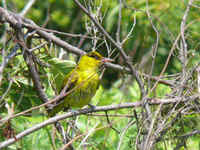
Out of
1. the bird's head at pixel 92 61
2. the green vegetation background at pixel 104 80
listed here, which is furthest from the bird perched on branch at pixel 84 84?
the green vegetation background at pixel 104 80

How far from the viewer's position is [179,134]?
3.33 m

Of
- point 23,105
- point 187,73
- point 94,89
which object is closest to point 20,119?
point 23,105

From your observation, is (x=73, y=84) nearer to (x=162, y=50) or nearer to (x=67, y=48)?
(x=67, y=48)

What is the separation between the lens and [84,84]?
4.91m

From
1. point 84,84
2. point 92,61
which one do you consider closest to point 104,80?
point 92,61

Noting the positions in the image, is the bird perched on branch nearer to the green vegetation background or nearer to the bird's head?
the bird's head

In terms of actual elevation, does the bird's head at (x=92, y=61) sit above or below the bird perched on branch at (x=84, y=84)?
above

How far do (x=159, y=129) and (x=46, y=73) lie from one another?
1628mm

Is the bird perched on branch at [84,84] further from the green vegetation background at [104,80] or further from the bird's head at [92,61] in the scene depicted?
the green vegetation background at [104,80]

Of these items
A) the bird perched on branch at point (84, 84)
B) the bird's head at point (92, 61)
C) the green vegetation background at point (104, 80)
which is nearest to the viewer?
the green vegetation background at point (104, 80)

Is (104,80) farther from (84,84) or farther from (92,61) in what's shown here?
(84,84)

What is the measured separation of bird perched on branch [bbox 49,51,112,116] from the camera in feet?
16.0

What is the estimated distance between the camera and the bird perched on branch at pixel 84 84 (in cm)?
488

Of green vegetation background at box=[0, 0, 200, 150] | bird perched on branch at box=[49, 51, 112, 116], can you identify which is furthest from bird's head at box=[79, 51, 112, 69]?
green vegetation background at box=[0, 0, 200, 150]
